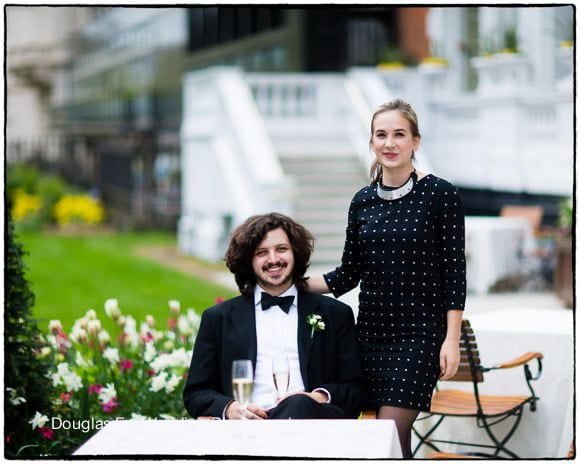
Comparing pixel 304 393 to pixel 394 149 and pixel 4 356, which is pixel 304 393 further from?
pixel 4 356

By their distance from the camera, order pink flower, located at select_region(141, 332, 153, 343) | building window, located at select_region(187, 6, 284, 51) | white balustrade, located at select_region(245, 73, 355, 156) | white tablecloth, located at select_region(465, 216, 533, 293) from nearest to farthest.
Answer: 1. pink flower, located at select_region(141, 332, 153, 343)
2. white tablecloth, located at select_region(465, 216, 533, 293)
3. white balustrade, located at select_region(245, 73, 355, 156)
4. building window, located at select_region(187, 6, 284, 51)

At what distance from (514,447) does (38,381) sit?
2.13m

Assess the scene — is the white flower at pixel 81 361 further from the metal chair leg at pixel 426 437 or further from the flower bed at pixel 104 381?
the metal chair leg at pixel 426 437

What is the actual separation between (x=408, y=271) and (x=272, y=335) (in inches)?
21.4

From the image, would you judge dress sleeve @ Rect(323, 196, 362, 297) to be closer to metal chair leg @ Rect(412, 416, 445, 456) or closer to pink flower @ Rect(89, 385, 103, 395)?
metal chair leg @ Rect(412, 416, 445, 456)

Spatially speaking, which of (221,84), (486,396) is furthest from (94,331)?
(221,84)

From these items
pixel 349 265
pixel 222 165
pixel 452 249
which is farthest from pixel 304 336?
pixel 222 165

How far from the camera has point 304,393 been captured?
3.98 metres

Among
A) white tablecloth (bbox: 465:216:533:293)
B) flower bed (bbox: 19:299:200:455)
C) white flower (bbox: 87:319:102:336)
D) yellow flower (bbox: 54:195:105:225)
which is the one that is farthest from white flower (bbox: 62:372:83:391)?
yellow flower (bbox: 54:195:105:225)

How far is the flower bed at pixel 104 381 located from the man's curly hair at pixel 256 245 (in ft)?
3.93

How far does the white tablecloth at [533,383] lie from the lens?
202 inches

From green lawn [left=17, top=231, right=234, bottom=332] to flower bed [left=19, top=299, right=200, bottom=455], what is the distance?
3.62 meters

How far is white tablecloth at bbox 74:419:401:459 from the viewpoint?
3.33 meters

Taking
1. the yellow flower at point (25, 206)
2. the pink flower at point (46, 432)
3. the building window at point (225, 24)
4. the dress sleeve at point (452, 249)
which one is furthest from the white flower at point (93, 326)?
the building window at point (225, 24)
